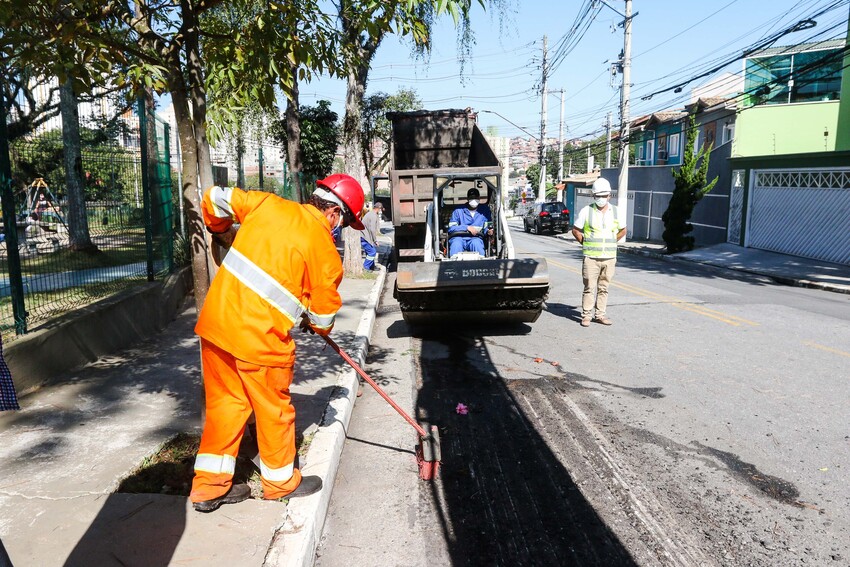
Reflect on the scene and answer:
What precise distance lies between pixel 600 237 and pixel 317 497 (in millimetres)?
6496

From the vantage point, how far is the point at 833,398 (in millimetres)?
6016

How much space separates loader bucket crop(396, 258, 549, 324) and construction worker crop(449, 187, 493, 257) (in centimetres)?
178

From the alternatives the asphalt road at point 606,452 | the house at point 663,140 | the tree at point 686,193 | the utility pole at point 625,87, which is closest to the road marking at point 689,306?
the asphalt road at point 606,452

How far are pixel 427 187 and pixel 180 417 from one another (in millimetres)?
9382

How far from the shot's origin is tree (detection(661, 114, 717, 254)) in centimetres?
2227

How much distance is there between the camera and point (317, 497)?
384cm

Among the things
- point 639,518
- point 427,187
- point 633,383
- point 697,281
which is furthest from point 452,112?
point 639,518

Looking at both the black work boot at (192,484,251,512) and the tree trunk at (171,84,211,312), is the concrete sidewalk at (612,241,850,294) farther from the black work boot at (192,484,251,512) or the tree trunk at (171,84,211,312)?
the black work boot at (192,484,251,512)

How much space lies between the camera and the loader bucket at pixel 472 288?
8.02 m

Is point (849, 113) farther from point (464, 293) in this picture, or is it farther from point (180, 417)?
point (180, 417)

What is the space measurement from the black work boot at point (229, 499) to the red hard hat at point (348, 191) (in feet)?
5.30

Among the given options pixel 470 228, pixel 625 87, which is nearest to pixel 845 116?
pixel 625 87

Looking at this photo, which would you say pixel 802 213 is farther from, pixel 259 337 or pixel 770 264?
pixel 259 337

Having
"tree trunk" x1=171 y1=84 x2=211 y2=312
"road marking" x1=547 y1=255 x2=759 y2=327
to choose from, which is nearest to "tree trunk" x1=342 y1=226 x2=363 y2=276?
"road marking" x1=547 y1=255 x2=759 y2=327
